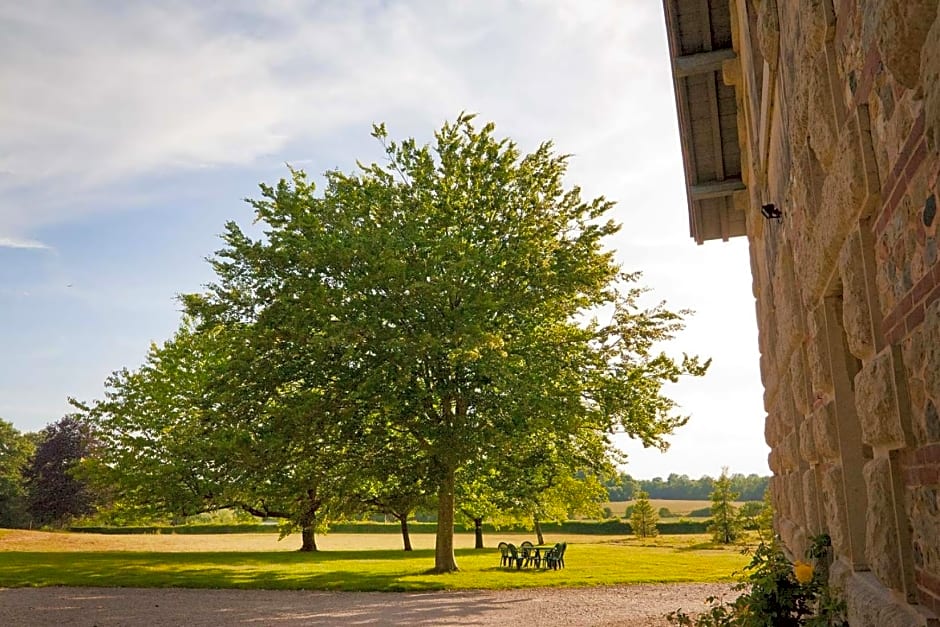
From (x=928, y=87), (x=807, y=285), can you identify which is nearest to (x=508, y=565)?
(x=807, y=285)

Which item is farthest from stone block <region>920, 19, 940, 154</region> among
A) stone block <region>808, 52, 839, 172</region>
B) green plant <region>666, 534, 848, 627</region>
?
green plant <region>666, 534, 848, 627</region>

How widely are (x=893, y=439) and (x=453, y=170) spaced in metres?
20.5

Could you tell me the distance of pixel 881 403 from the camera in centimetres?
272

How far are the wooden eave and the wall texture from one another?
3702 millimetres

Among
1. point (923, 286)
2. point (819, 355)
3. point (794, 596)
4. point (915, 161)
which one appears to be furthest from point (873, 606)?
point (794, 596)

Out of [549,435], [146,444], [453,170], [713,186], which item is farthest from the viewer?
[146,444]

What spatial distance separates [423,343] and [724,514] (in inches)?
1223

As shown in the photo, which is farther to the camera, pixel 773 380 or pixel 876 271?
pixel 773 380

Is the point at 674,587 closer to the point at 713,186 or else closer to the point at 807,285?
the point at 713,186

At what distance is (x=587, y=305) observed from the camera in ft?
75.0

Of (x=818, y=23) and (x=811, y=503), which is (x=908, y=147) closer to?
(x=818, y=23)

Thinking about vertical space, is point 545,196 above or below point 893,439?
above

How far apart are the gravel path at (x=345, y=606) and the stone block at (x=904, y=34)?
38.8 feet

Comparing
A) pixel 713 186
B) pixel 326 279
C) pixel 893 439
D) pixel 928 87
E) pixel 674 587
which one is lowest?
Result: pixel 674 587
